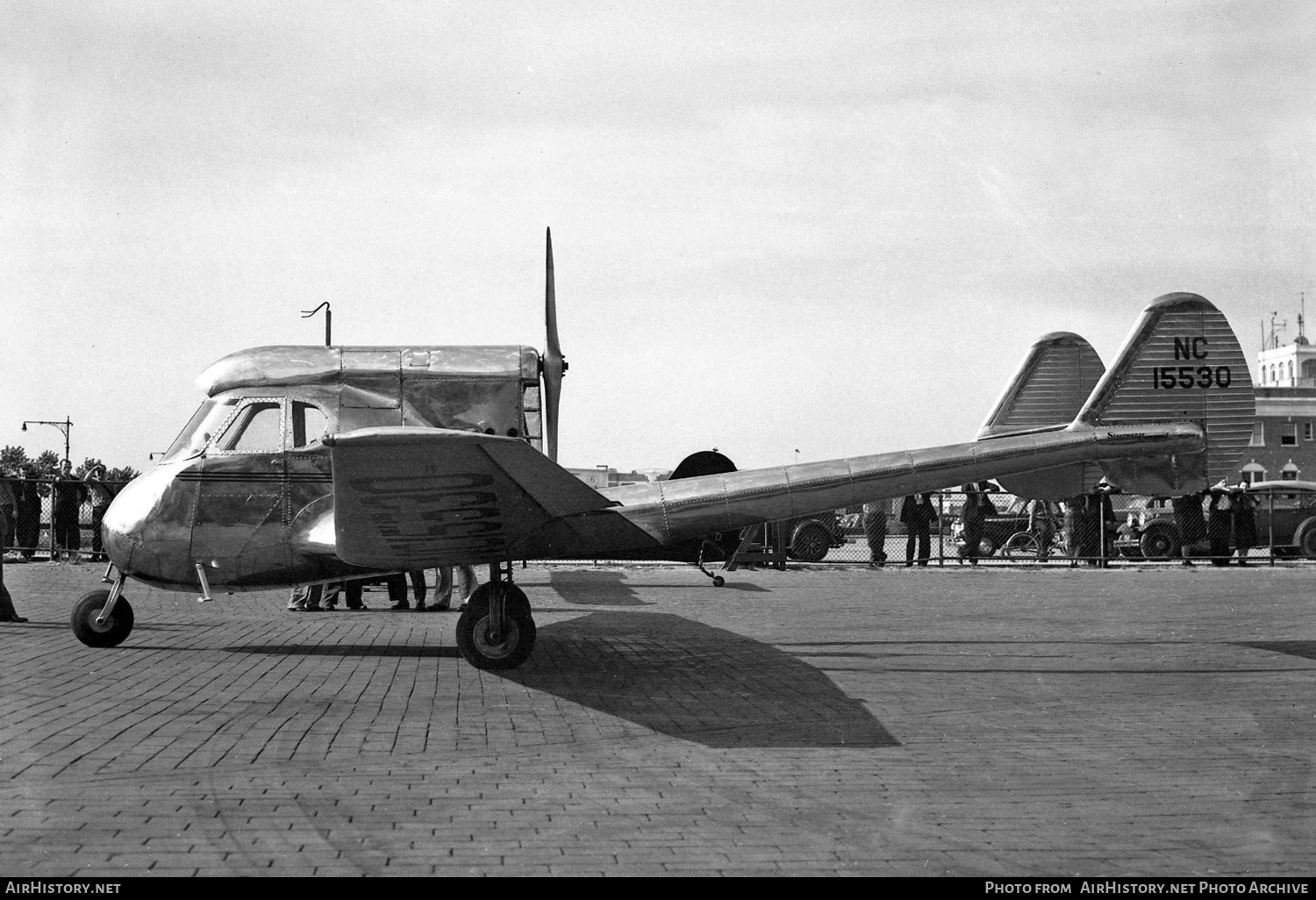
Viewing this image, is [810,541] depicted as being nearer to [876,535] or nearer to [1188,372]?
[876,535]

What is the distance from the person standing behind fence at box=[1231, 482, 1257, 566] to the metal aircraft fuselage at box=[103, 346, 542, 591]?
19.3 metres

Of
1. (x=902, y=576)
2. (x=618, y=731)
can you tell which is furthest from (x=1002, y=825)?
(x=902, y=576)

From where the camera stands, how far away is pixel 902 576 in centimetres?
2178

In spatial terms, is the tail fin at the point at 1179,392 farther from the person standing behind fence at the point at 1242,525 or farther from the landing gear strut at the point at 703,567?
the person standing behind fence at the point at 1242,525

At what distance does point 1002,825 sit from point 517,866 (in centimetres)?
225

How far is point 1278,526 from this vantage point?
26156mm

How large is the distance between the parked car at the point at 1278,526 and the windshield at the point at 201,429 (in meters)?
21.2

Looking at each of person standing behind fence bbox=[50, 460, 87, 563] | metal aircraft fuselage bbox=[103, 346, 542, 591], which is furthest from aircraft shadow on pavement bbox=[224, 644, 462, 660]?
person standing behind fence bbox=[50, 460, 87, 563]

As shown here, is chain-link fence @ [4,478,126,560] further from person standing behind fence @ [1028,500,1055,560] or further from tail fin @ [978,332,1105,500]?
person standing behind fence @ [1028,500,1055,560]

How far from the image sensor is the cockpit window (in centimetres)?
1085

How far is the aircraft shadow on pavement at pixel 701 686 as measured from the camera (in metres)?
7.42

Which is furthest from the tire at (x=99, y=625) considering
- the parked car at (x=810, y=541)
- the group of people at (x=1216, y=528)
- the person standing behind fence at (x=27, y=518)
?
the group of people at (x=1216, y=528)

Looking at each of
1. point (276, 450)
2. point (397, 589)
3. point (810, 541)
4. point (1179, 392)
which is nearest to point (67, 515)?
point (397, 589)

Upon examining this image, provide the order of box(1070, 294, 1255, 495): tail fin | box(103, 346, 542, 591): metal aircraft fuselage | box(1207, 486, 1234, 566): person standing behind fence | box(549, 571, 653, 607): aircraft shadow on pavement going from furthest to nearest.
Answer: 1. box(1207, 486, 1234, 566): person standing behind fence
2. box(549, 571, 653, 607): aircraft shadow on pavement
3. box(1070, 294, 1255, 495): tail fin
4. box(103, 346, 542, 591): metal aircraft fuselage
